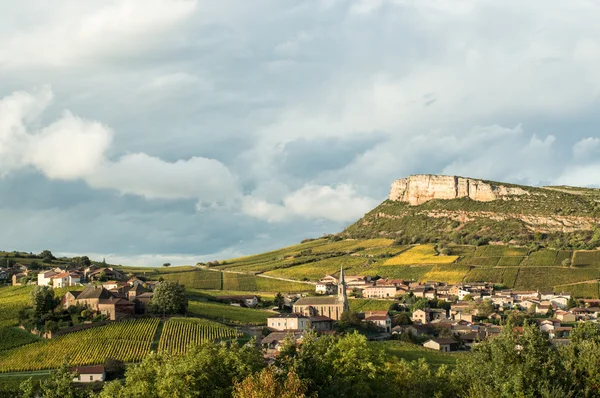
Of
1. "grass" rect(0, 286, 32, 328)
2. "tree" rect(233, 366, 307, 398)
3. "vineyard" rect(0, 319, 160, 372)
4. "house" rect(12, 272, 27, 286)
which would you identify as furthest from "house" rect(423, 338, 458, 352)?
"house" rect(12, 272, 27, 286)

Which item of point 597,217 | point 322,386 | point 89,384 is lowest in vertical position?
point 89,384

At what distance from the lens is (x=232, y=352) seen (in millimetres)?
44062

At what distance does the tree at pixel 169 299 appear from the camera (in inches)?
4275

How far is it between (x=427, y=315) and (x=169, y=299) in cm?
4799

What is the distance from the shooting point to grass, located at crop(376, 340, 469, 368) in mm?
91525

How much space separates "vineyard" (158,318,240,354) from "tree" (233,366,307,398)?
55398 millimetres

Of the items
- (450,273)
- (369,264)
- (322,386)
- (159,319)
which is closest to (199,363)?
(322,386)

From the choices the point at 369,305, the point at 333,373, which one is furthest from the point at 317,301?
the point at 333,373

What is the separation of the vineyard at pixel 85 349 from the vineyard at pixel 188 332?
2.07 m

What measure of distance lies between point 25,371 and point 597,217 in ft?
521

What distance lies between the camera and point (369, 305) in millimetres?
139125

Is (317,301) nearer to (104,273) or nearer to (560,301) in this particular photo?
(104,273)

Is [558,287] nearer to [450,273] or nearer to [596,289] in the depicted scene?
[596,289]

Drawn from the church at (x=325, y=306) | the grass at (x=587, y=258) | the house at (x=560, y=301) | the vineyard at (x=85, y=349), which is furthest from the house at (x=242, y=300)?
the grass at (x=587, y=258)
